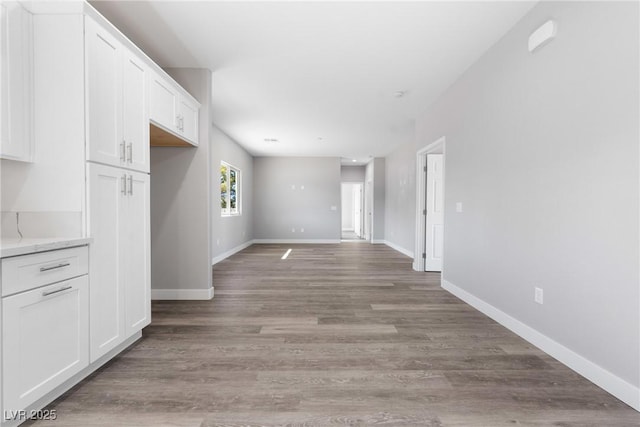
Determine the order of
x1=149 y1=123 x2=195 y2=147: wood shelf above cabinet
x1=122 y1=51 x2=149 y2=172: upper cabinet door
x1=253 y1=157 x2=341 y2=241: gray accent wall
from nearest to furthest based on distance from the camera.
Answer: x1=122 y1=51 x2=149 y2=172: upper cabinet door
x1=149 y1=123 x2=195 y2=147: wood shelf above cabinet
x1=253 y1=157 x2=341 y2=241: gray accent wall

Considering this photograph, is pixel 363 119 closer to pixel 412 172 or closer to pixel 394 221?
pixel 412 172

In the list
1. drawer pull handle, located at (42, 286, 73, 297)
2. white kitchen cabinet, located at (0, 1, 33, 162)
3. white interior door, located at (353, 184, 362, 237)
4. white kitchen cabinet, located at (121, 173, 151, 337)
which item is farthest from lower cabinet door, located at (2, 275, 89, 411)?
white interior door, located at (353, 184, 362, 237)

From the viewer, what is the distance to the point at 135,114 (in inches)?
88.4

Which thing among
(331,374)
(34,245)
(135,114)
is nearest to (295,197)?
(135,114)

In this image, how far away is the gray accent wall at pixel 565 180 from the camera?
1.64 meters

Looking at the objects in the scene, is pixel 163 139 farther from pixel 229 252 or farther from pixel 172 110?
pixel 229 252

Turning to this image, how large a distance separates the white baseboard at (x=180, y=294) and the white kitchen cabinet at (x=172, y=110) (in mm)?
1680

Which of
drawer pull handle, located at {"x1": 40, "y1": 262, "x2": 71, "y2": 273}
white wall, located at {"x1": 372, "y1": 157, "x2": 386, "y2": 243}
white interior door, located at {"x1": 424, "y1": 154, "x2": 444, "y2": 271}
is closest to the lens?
drawer pull handle, located at {"x1": 40, "y1": 262, "x2": 71, "y2": 273}

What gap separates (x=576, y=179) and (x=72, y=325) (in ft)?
10.5

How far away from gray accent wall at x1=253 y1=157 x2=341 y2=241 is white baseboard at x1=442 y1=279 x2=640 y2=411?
632 centimetres

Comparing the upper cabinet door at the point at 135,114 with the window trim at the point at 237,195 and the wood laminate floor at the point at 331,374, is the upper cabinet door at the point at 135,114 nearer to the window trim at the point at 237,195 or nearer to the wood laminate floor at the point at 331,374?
the wood laminate floor at the point at 331,374

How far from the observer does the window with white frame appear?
6535mm

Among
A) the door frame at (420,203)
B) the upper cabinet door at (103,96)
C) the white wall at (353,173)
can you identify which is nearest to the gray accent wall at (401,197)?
the door frame at (420,203)

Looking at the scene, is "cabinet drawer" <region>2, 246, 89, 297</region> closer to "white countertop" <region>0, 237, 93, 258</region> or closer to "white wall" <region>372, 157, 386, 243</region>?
"white countertop" <region>0, 237, 93, 258</region>
